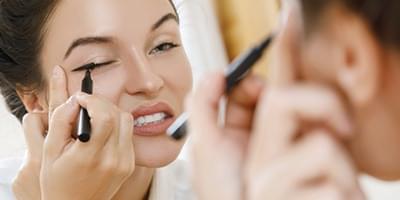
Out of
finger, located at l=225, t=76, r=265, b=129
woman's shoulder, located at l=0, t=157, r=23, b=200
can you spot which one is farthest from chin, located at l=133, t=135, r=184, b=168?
finger, located at l=225, t=76, r=265, b=129

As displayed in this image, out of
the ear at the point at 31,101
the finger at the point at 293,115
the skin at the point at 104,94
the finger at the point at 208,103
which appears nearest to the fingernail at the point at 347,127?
the finger at the point at 293,115

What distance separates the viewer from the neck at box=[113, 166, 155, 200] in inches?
42.6

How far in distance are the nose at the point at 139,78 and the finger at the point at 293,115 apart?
1.55ft

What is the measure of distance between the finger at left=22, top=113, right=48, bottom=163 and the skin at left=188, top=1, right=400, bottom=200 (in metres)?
0.54

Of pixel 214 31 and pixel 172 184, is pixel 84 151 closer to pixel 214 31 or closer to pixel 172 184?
pixel 172 184

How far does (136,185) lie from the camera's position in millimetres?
1091

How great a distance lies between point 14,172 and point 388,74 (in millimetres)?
857

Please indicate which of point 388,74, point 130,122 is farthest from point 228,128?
point 130,122

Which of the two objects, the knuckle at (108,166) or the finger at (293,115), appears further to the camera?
the knuckle at (108,166)

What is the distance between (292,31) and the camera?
506 mm

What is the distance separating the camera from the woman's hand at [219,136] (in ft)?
1.74

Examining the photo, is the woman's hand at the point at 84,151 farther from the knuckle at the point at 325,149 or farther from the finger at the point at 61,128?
the knuckle at the point at 325,149

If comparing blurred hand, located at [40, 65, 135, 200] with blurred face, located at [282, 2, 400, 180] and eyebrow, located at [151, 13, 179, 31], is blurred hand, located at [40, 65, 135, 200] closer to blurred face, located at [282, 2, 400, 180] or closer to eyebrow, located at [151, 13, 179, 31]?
eyebrow, located at [151, 13, 179, 31]

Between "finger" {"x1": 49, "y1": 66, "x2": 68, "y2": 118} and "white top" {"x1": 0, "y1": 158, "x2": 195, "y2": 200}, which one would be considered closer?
"finger" {"x1": 49, "y1": 66, "x2": 68, "y2": 118}
